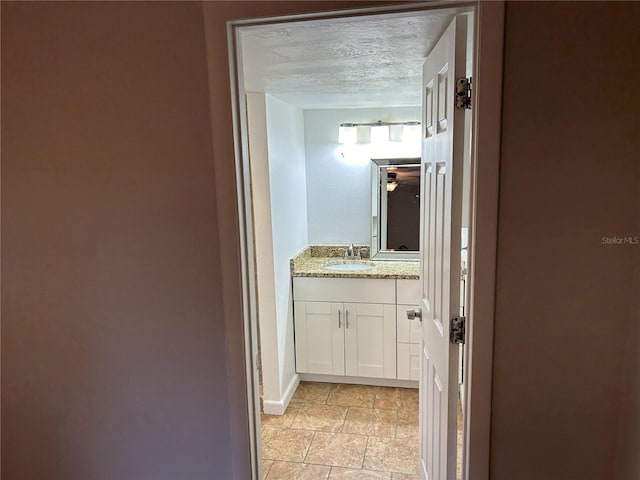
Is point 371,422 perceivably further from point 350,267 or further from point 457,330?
point 457,330

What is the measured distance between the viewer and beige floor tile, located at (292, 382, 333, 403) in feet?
10.5

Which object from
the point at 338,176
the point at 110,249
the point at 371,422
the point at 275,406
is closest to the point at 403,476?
the point at 371,422

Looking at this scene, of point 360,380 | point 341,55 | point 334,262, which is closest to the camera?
point 341,55

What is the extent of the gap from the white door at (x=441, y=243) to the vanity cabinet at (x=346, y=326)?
1.16m

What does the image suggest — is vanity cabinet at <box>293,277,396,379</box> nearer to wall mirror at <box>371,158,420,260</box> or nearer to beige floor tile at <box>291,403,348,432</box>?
beige floor tile at <box>291,403,348,432</box>

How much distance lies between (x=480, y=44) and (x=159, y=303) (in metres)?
1.19

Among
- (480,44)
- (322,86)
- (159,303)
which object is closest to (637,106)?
(480,44)

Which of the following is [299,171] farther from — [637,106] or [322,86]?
[637,106]

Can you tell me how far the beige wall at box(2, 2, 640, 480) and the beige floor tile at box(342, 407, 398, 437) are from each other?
1.46 m

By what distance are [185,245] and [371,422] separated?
202 centimetres

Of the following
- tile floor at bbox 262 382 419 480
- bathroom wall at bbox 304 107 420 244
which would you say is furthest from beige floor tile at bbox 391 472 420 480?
bathroom wall at bbox 304 107 420 244

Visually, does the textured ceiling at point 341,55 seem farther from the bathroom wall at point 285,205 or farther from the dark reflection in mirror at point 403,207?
the dark reflection in mirror at point 403,207

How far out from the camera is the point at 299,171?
356 cm

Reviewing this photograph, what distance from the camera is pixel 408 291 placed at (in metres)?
3.12
